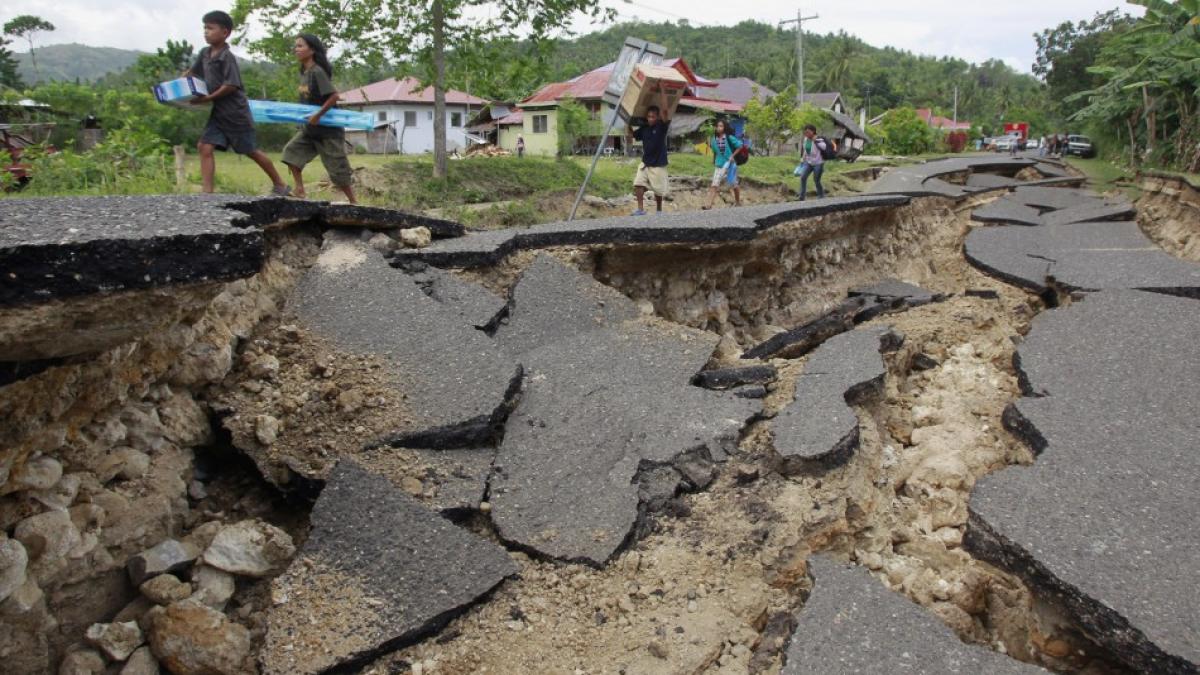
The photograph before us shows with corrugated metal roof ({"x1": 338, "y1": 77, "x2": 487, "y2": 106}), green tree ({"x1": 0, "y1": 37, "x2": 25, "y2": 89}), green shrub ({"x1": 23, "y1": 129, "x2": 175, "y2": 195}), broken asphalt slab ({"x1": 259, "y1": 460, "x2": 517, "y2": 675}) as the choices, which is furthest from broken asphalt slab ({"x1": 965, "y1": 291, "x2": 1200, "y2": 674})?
green tree ({"x1": 0, "y1": 37, "x2": 25, "y2": 89})

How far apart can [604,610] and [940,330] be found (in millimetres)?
3729

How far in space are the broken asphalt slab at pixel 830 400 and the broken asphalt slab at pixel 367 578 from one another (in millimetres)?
1312

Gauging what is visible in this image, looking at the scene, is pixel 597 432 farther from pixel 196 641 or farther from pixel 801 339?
pixel 801 339

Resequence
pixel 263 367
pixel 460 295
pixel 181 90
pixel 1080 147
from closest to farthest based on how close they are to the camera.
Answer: pixel 263 367 < pixel 460 295 < pixel 181 90 < pixel 1080 147

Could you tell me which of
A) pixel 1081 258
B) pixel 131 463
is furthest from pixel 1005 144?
pixel 131 463

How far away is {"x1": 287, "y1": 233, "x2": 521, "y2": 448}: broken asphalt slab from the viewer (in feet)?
9.96

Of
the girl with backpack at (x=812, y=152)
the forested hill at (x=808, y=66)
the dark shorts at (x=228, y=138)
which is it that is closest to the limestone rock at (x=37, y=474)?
the dark shorts at (x=228, y=138)

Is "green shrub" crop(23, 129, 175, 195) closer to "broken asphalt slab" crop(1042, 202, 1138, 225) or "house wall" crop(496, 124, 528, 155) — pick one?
"broken asphalt slab" crop(1042, 202, 1138, 225)

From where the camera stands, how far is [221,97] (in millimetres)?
5613

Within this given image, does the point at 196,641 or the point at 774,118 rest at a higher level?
the point at 774,118

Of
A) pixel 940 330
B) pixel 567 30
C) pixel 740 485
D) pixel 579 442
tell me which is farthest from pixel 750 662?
pixel 567 30

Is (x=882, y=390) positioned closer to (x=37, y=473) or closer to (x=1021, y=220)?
(x=37, y=473)

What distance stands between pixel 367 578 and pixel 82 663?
2.70 feet

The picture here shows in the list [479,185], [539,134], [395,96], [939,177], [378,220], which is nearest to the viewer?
[378,220]
